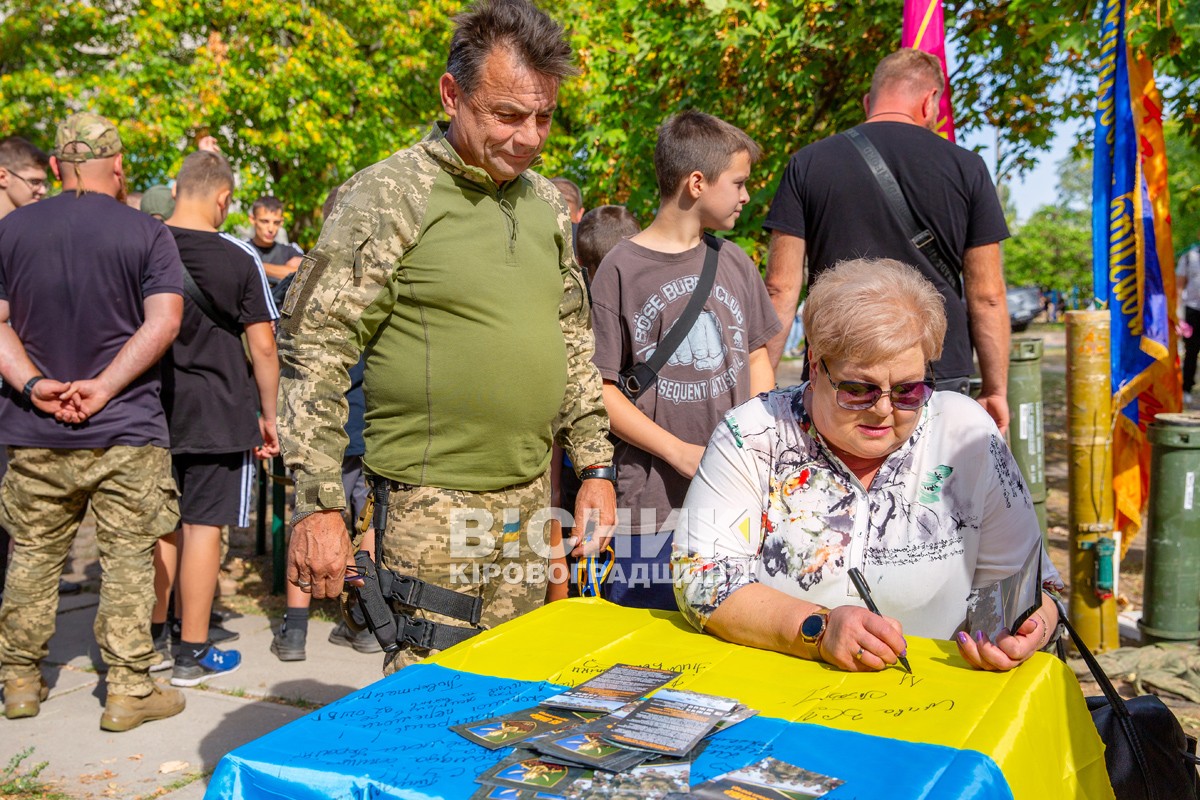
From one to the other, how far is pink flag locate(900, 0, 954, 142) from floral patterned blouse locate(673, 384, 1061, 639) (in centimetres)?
328

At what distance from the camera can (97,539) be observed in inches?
166

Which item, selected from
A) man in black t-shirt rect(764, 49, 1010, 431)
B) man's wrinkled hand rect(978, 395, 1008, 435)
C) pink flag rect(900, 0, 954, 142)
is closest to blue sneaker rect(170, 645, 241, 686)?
man in black t-shirt rect(764, 49, 1010, 431)

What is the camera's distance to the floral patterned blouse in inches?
89.8

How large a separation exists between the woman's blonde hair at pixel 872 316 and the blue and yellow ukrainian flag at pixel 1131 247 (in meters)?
3.44

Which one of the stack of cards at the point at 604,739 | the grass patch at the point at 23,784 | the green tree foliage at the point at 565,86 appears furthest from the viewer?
the green tree foliage at the point at 565,86

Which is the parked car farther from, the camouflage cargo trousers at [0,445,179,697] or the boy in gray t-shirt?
the camouflage cargo trousers at [0,445,179,697]

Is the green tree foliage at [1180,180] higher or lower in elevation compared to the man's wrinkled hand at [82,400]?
higher

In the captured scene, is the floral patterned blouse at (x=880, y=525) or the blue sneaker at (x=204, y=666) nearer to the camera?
the floral patterned blouse at (x=880, y=525)

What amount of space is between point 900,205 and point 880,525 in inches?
79.0

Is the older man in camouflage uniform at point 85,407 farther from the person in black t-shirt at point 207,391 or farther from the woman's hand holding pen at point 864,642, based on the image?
the woman's hand holding pen at point 864,642

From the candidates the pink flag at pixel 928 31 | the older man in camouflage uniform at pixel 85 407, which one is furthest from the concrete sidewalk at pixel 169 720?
the pink flag at pixel 928 31

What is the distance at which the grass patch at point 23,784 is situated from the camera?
356 cm

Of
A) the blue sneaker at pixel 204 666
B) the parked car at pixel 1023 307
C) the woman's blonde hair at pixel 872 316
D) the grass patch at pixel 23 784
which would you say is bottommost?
the grass patch at pixel 23 784

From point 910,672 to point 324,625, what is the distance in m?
4.30
